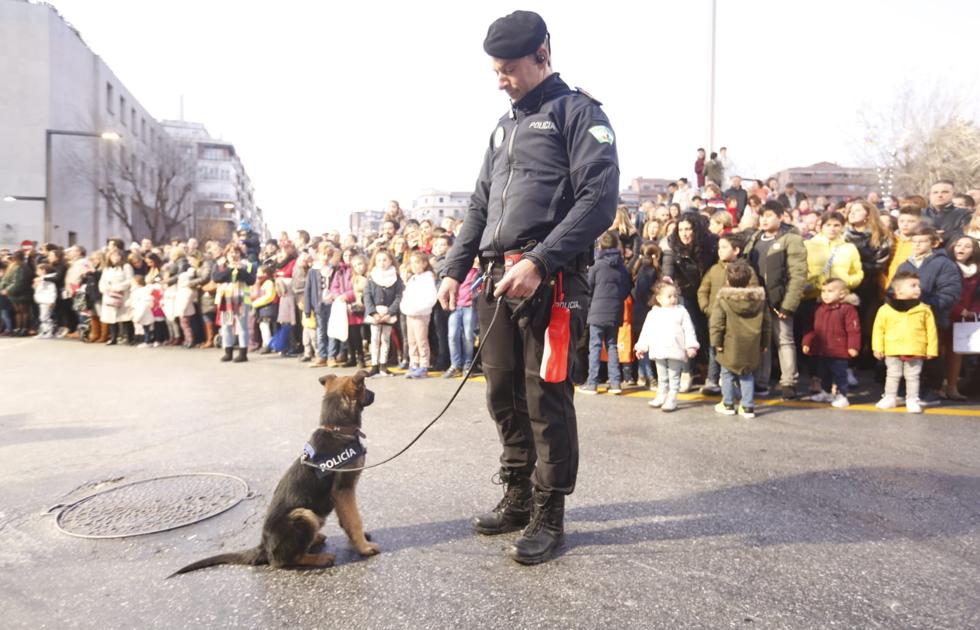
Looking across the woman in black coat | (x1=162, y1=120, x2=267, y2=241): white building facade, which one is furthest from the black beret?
(x1=162, y1=120, x2=267, y2=241): white building facade

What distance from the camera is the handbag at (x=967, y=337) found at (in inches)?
254

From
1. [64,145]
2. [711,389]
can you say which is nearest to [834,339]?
[711,389]

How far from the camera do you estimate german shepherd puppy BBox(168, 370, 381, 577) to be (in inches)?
108

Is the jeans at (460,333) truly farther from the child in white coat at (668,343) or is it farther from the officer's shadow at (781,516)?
the officer's shadow at (781,516)

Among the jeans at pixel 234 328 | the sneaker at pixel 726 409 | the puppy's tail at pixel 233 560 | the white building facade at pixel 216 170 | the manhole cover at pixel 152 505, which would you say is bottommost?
the manhole cover at pixel 152 505

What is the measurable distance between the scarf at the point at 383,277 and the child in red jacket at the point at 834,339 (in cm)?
583

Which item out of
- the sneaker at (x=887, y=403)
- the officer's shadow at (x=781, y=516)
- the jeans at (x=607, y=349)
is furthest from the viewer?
the jeans at (x=607, y=349)

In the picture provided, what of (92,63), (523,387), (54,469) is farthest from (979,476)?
(92,63)

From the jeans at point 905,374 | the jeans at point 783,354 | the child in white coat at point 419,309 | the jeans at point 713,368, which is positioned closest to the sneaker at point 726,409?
the jeans at point 713,368

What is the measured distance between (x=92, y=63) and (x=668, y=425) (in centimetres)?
4445

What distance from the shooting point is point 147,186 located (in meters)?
40.8

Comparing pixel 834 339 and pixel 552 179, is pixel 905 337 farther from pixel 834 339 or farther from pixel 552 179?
pixel 552 179

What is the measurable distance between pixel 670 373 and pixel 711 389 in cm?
101

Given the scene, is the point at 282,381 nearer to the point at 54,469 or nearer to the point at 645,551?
the point at 54,469
